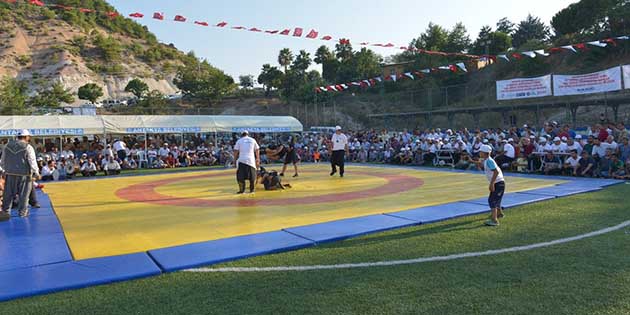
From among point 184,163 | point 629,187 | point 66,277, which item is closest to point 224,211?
point 66,277

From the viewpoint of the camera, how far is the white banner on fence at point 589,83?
68.9ft

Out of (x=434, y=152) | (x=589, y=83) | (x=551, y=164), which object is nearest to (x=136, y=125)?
→ (x=434, y=152)

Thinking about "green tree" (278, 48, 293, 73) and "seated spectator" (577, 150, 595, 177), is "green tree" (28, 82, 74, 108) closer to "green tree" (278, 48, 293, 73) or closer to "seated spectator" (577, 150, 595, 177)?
"green tree" (278, 48, 293, 73)

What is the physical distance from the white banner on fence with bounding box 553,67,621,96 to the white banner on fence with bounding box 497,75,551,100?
52 cm

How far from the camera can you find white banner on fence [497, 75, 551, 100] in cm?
2384

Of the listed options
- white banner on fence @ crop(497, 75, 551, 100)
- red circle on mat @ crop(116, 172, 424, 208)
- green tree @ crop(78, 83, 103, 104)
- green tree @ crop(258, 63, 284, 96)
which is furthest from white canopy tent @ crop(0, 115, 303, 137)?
green tree @ crop(78, 83, 103, 104)

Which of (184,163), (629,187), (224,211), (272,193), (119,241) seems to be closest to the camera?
(119,241)

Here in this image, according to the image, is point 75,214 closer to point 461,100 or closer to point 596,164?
point 596,164

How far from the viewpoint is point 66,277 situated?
15.7 ft

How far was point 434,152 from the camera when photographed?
19.1 metres

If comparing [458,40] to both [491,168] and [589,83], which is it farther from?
[491,168]

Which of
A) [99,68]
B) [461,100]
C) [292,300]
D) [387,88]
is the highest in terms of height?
[99,68]

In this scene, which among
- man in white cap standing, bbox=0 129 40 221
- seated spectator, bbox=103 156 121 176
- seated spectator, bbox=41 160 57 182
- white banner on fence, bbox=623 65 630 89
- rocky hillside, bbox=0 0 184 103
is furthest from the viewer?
rocky hillside, bbox=0 0 184 103

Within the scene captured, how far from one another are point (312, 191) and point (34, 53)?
121468mm
